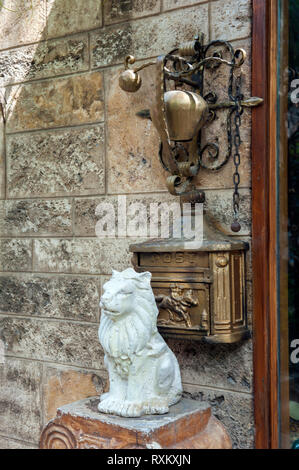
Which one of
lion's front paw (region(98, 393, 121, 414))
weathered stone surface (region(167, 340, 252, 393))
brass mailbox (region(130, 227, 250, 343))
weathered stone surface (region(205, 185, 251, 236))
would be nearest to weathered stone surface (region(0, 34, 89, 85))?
weathered stone surface (region(205, 185, 251, 236))

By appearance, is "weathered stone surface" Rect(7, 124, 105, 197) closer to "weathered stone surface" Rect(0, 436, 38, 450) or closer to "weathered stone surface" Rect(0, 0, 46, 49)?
"weathered stone surface" Rect(0, 0, 46, 49)

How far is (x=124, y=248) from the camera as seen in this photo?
295cm

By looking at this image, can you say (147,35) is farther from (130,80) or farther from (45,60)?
(45,60)

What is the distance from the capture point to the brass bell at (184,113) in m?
2.52

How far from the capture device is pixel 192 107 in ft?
8.32

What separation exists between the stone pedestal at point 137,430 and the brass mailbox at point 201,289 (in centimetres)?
33

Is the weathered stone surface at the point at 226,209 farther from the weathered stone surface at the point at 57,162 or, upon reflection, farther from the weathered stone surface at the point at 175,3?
the weathered stone surface at the point at 175,3

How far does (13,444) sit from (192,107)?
2.15 metres

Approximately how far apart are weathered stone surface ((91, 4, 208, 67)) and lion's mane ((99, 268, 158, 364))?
119cm

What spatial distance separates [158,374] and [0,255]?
1.52 metres

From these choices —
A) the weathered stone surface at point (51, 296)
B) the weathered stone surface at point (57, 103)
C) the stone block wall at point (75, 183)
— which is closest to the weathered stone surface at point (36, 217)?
the stone block wall at point (75, 183)

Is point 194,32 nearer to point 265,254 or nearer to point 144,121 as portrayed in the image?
point 144,121

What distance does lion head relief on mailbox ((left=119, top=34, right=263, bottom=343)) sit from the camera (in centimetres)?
244

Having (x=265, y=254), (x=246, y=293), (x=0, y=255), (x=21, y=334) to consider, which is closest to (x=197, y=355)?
(x=246, y=293)
